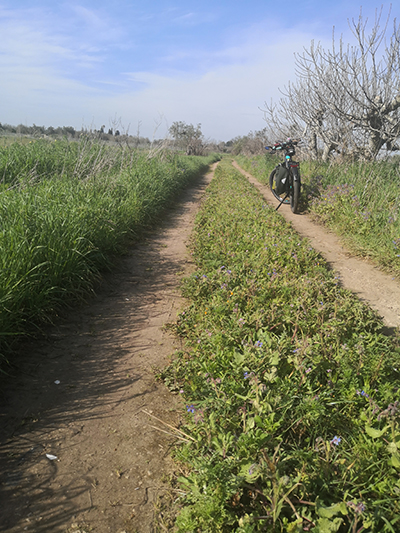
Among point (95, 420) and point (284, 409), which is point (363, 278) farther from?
point (95, 420)

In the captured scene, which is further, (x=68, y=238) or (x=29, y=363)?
(x=68, y=238)

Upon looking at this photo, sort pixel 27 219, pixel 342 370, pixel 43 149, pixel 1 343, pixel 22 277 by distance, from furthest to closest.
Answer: pixel 43 149 < pixel 27 219 < pixel 22 277 < pixel 1 343 < pixel 342 370

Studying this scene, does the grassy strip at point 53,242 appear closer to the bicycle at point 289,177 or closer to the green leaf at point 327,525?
the green leaf at point 327,525

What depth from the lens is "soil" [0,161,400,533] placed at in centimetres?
175

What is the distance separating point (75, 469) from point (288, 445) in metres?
1.20

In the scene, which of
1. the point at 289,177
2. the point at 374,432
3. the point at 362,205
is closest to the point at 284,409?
the point at 374,432

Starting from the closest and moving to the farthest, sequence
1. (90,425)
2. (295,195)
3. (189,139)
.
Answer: (90,425) → (295,195) → (189,139)

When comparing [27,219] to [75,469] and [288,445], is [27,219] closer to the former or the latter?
[75,469]

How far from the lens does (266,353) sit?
8.16ft

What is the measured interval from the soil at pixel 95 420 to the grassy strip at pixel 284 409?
0.19m

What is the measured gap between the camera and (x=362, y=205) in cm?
752

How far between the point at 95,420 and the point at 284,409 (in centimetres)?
123

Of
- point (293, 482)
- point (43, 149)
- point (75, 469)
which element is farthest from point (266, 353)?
point (43, 149)

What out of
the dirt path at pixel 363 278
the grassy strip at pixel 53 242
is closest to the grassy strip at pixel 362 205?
the dirt path at pixel 363 278
